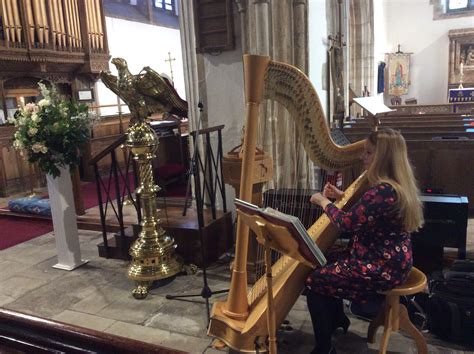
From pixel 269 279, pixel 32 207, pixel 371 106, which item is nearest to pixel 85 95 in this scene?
pixel 32 207

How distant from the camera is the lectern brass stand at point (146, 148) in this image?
3260mm

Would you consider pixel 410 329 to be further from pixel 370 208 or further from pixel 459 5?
pixel 459 5

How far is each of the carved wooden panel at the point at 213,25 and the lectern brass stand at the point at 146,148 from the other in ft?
3.71

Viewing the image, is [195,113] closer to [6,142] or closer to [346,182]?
[346,182]

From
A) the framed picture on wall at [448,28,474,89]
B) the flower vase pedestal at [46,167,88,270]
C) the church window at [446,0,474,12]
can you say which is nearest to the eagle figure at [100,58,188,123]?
the flower vase pedestal at [46,167,88,270]

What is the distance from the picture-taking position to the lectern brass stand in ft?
10.7

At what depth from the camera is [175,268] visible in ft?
11.9

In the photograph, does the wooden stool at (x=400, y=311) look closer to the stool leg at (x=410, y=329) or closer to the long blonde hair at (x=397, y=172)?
the stool leg at (x=410, y=329)

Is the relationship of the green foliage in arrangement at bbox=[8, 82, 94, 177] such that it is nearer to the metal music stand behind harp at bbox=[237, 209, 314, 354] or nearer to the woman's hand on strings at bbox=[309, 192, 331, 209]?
the woman's hand on strings at bbox=[309, 192, 331, 209]

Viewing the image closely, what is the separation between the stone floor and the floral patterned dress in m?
0.59

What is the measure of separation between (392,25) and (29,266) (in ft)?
50.8

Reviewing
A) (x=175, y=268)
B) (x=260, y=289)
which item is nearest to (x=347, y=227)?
(x=260, y=289)

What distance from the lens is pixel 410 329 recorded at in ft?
7.61

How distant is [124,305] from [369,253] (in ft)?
6.55
